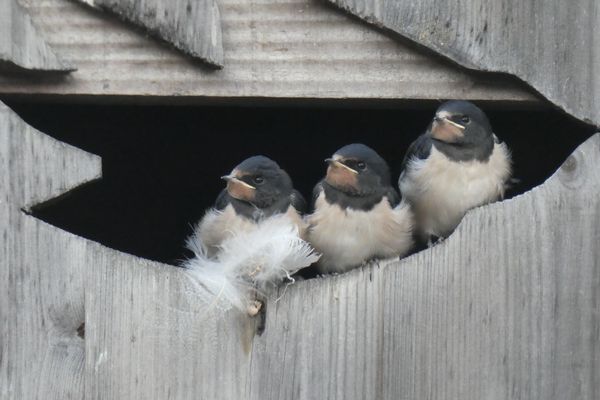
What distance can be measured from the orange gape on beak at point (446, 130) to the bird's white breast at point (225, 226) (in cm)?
30

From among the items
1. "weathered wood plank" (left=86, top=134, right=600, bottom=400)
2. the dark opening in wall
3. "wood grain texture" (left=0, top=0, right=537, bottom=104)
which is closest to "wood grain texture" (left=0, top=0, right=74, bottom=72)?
"wood grain texture" (left=0, top=0, right=537, bottom=104)

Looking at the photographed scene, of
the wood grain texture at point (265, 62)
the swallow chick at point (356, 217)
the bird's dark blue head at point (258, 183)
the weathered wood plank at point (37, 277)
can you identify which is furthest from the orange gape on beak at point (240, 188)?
the weathered wood plank at point (37, 277)

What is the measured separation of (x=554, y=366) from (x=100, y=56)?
0.89 meters

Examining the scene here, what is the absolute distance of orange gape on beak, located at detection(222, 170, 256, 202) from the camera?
2459 millimetres

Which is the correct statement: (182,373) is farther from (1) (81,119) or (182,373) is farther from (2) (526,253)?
(1) (81,119)

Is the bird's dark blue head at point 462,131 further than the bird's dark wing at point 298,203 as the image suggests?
No

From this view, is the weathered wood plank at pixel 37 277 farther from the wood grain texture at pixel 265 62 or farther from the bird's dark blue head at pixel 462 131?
the bird's dark blue head at pixel 462 131

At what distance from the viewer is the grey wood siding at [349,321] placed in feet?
6.67

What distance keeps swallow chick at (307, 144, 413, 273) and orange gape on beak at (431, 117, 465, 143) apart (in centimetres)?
12

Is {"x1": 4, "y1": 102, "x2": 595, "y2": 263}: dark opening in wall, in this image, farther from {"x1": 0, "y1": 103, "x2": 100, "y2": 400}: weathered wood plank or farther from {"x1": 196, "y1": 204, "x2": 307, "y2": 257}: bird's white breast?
{"x1": 0, "y1": 103, "x2": 100, "y2": 400}: weathered wood plank

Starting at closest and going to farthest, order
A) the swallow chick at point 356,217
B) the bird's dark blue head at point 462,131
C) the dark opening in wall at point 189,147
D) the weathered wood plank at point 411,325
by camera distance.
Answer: the weathered wood plank at point 411,325 < the bird's dark blue head at point 462,131 < the swallow chick at point 356,217 < the dark opening in wall at point 189,147

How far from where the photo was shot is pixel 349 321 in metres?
2.07

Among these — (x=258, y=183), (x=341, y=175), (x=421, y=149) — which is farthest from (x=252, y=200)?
(x=421, y=149)

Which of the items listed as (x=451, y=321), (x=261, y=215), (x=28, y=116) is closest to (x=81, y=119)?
(x=28, y=116)
